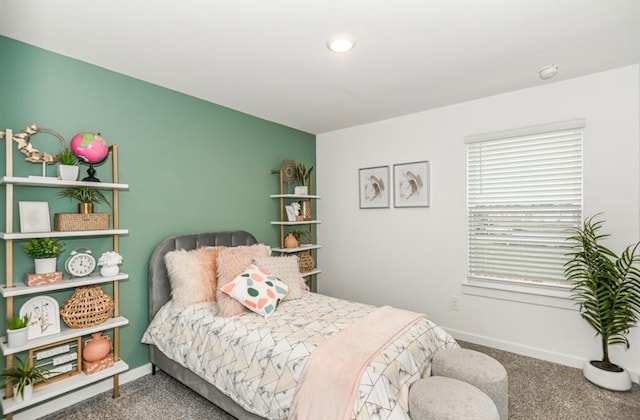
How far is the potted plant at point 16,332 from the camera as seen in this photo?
1801mm

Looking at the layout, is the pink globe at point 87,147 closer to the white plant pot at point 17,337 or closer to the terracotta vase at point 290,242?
the white plant pot at point 17,337

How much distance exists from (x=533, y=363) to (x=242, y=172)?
132 inches

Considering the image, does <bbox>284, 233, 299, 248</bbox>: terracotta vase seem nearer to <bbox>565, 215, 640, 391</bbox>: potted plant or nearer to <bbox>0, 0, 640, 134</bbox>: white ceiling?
<bbox>0, 0, 640, 134</bbox>: white ceiling

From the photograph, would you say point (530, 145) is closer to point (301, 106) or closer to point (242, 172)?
point (301, 106)

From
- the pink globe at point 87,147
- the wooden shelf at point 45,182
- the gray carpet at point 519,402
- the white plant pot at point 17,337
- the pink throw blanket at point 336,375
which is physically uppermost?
the pink globe at point 87,147

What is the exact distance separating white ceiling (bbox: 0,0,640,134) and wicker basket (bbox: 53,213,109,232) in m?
1.16

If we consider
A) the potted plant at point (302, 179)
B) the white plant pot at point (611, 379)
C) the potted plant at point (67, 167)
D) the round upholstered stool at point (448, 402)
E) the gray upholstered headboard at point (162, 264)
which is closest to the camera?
the round upholstered stool at point (448, 402)

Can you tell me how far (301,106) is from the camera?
332cm

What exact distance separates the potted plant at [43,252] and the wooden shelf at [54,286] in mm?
119

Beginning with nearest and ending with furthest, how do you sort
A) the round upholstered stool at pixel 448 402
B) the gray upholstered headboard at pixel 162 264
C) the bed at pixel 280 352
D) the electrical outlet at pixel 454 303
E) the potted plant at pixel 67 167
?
1. the round upholstered stool at pixel 448 402
2. the bed at pixel 280 352
3. the potted plant at pixel 67 167
4. the gray upholstered headboard at pixel 162 264
5. the electrical outlet at pixel 454 303

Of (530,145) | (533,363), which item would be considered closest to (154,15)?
(530,145)

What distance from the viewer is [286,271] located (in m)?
2.78

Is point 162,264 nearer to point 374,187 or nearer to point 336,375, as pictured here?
point 336,375

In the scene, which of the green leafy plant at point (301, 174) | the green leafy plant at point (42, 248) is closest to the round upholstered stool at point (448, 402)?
the green leafy plant at point (42, 248)
